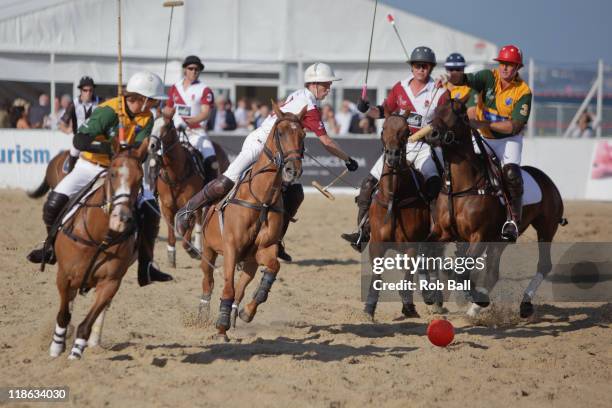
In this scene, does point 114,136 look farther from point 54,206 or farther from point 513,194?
point 513,194

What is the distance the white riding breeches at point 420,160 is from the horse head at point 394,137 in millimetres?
1017

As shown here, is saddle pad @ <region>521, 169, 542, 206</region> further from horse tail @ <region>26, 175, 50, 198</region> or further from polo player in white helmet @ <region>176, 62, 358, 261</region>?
horse tail @ <region>26, 175, 50, 198</region>

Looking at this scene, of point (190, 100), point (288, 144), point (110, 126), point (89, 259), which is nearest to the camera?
point (89, 259)

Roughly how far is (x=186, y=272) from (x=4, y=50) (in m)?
13.1

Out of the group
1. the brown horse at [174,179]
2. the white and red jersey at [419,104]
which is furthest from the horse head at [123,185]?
the brown horse at [174,179]

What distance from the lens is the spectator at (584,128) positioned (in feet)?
71.2

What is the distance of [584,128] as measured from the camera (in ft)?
71.5

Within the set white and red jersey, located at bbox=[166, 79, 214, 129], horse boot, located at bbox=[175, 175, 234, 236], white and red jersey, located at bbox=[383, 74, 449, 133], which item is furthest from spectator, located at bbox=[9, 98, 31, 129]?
white and red jersey, located at bbox=[383, 74, 449, 133]

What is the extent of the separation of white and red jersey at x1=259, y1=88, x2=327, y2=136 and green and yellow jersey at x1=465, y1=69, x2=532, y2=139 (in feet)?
6.74

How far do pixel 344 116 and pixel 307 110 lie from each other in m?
14.7

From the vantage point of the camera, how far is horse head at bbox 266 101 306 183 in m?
8.11

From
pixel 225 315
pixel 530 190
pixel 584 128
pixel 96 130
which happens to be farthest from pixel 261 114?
pixel 96 130

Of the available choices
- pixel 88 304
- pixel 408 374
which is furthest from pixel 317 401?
pixel 88 304

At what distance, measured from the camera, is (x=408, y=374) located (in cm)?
779
